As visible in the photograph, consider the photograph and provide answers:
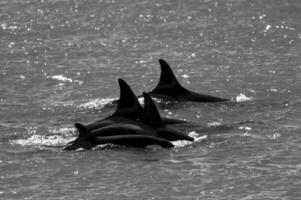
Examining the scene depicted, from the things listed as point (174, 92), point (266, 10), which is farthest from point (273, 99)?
point (266, 10)

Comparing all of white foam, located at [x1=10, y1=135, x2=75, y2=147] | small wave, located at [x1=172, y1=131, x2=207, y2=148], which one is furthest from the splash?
small wave, located at [x1=172, y1=131, x2=207, y2=148]

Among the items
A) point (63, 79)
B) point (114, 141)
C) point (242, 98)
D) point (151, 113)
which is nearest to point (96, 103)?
point (242, 98)

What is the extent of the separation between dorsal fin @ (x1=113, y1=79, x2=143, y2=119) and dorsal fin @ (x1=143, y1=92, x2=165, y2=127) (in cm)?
93

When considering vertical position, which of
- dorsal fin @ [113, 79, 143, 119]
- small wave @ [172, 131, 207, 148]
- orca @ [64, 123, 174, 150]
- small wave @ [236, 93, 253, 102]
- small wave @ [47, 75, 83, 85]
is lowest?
small wave @ [172, 131, 207, 148]

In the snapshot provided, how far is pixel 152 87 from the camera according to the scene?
154 ft

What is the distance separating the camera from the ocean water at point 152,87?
29734mm

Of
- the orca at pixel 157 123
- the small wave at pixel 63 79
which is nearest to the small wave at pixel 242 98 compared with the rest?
the orca at pixel 157 123

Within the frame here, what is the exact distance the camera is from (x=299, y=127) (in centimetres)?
3584

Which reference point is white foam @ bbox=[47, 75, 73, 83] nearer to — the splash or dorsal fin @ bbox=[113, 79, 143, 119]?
dorsal fin @ bbox=[113, 79, 143, 119]

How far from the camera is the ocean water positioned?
29.7 meters

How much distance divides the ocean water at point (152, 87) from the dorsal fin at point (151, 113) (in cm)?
148

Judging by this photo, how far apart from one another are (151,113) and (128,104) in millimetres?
1480

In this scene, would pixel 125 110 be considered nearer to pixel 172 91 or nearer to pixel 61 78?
pixel 172 91

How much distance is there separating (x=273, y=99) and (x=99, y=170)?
40.1 ft
